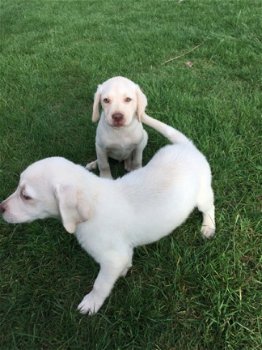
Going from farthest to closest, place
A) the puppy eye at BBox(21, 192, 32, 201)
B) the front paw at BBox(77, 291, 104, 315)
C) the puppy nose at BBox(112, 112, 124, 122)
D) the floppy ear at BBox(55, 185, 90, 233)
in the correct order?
the puppy nose at BBox(112, 112, 124, 122), the front paw at BBox(77, 291, 104, 315), the puppy eye at BBox(21, 192, 32, 201), the floppy ear at BBox(55, 185, 90, 233)

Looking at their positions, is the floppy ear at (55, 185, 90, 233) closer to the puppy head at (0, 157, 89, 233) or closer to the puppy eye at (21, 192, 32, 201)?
the puppy head at (0, 157, 89, 233)

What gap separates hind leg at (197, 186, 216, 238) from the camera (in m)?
2.80

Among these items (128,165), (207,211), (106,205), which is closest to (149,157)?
(128,165)

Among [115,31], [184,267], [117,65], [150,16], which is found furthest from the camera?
[150,16]

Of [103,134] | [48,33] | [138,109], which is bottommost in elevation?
[48,33]

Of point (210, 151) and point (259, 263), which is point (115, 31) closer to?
point (210, 151)

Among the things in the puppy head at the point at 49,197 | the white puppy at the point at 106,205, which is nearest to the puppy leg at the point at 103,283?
the white puppy at the point at 106,205

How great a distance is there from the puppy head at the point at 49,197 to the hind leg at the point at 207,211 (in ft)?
3.05

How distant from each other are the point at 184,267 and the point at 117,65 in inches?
137

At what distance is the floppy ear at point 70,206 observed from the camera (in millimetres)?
2172

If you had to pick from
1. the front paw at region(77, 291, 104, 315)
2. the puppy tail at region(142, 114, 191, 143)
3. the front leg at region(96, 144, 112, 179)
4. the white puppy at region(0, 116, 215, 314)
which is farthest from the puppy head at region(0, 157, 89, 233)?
the front leg at region(96, 144, 112, 179)

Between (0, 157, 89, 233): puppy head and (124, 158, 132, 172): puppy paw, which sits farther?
(124, 158, 132, 172): puppy paw

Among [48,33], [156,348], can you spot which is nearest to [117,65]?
[48,33]

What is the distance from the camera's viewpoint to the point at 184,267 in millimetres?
2625
